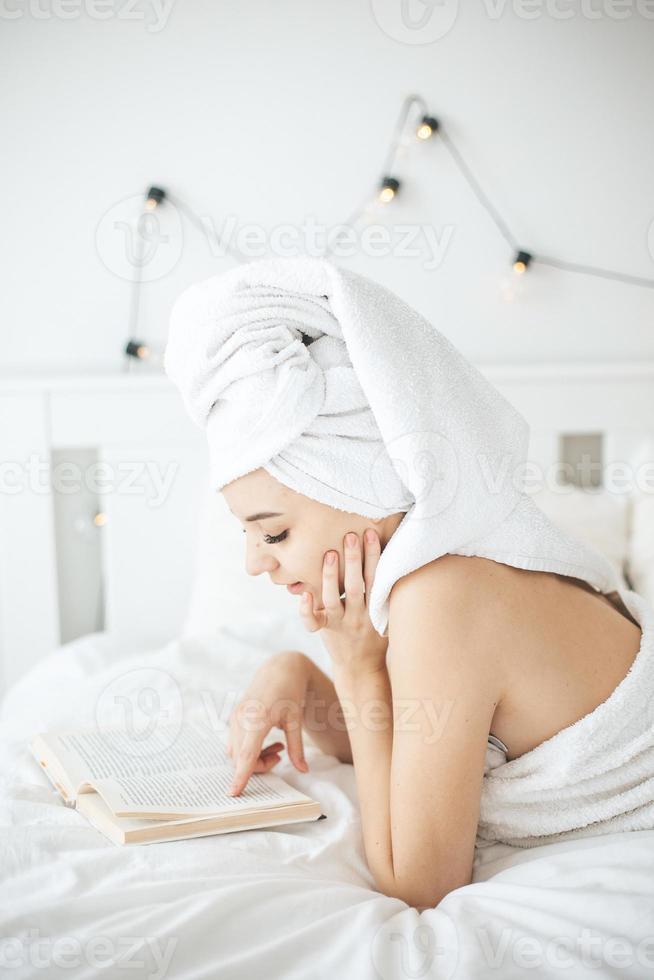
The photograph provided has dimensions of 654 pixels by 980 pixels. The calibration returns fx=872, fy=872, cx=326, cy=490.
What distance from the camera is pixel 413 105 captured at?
76.5 inches

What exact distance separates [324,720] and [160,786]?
1.02 ft

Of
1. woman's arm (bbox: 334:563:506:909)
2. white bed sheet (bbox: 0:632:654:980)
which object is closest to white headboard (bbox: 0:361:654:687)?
white bed sheet (bbox: 0:632:654:980)

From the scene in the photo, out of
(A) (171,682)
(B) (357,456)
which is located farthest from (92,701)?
(B) (357,456)

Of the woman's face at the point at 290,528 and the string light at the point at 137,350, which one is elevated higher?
the string light at the point at 137,350

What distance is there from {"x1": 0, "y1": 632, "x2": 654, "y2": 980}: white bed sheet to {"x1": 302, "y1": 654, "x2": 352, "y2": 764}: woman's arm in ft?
0.75

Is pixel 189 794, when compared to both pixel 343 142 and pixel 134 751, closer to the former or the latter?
pixel 134 751

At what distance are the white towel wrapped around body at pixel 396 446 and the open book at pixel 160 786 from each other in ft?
0.89

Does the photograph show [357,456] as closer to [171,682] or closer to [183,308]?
[183,308]

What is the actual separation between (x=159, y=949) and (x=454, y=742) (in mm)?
350

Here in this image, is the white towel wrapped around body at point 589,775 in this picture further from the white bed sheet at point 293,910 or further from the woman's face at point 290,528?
the woman's face at point 290,528

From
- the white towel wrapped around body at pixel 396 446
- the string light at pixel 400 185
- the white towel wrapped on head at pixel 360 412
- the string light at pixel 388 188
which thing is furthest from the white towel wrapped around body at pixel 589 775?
the string light at pixel 388 188

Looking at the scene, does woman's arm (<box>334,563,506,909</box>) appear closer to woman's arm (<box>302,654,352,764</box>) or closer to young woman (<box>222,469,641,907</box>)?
young woman (<box>222,469,641,907</box>)

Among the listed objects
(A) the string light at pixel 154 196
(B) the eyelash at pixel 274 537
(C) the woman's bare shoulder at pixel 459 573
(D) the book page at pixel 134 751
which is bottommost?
(D) the book page at pixel 134 751

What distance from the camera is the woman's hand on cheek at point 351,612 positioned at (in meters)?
1.05
